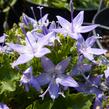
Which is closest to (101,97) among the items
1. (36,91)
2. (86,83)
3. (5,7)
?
(86,83)

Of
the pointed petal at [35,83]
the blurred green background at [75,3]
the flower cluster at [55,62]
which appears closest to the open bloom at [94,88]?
the flower cluster at [55,62]

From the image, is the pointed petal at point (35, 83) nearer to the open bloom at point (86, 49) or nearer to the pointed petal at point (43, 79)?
the pointed petal at point (43, 79)

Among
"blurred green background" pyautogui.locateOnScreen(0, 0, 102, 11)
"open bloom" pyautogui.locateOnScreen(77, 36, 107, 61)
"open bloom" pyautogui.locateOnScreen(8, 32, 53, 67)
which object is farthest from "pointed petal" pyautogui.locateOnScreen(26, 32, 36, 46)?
"blurred green background" pyautogui.locateOnScreen(0, 0, 102, 11)

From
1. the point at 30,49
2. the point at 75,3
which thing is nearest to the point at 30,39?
the point at 30,49

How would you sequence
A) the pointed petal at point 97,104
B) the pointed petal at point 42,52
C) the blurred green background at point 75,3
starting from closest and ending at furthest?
the pointed petal at point 42,52
the pointed petal at point 97,104
the blurred green background at point 75,3

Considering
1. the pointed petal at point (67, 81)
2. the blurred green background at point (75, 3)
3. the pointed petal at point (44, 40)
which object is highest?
the pointed petal at point (44, 40)

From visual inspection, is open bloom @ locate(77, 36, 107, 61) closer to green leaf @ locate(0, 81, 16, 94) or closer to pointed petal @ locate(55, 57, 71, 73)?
pointed petal @ locate(55, 57, 71, 73)
